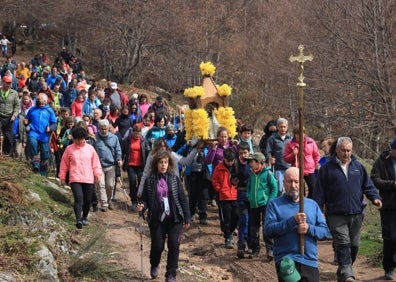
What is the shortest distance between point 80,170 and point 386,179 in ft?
15.7

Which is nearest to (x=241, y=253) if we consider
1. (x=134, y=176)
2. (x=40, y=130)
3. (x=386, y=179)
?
(x=386, y=179)

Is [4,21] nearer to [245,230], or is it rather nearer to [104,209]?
[104,209]

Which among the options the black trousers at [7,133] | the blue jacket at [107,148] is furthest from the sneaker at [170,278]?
the black trousers at [7,133]

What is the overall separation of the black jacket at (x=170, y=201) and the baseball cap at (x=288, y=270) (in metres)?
2.65

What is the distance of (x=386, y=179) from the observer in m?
9.30

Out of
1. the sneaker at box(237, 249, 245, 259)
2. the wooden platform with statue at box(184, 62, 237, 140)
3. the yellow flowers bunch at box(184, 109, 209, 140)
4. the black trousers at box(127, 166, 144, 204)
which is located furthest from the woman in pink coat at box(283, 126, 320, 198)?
the black trousers at box(127, 166, 144, 204)

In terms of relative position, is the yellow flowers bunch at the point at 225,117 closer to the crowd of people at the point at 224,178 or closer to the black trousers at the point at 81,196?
the crowd of people at the point at 224,178

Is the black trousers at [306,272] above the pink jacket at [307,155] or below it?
below

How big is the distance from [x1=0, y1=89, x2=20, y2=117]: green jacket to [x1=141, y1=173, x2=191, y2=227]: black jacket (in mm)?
5733

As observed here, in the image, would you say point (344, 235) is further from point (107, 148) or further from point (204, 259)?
point (107, 148)

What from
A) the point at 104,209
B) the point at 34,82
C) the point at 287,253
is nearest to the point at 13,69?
the point at 34,82

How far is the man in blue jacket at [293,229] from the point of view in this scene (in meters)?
6.37

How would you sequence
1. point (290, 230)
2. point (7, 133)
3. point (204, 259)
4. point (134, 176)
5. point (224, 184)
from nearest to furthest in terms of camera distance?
point (290, 230) → point (204, 259) → point (224, 184) → point (134, 176) → point (7, 133)

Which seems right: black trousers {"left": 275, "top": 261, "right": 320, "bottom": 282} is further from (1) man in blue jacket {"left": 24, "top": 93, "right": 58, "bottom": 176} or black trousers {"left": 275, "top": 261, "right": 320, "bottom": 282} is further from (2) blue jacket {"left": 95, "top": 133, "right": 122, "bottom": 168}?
(1) man in blue jacket {"left": 24, "top": 93, "right": 58, "bottom": 176}
